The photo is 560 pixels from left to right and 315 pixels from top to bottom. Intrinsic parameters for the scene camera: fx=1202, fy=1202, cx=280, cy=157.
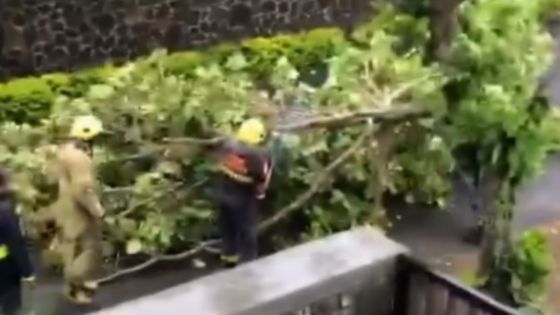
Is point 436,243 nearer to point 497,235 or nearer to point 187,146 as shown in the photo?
point 497,235

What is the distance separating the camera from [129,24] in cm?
1393

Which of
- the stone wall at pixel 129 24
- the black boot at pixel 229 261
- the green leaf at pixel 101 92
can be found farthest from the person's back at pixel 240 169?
the stone wall at pixel 129 24

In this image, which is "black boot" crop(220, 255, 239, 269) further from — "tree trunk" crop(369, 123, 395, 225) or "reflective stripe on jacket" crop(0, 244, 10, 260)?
"reflective stripe on jacket" crop(0, 244, 10, 260)

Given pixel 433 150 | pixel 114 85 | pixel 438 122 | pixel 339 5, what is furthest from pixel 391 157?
pixel 339 5

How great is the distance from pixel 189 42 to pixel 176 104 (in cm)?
491

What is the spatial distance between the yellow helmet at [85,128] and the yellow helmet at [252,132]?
1.04 m

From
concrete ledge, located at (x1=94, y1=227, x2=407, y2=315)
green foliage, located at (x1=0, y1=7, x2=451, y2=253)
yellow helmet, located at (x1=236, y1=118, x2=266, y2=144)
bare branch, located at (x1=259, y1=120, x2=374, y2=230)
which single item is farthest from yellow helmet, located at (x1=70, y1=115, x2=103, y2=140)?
concrete ledge, located at (x1=94, y1=227, x2=407, y2=315)

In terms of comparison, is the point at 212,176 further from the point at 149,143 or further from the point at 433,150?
the point at 433,150

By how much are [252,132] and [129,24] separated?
557 cm

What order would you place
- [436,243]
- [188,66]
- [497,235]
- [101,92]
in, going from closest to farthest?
1. [497,235]
2. [101,92]
3. [436,243]
4. [188,66]

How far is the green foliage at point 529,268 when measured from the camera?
8.74 m

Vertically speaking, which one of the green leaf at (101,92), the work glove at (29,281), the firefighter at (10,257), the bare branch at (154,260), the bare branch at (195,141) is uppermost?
the green leaf at (101,92)

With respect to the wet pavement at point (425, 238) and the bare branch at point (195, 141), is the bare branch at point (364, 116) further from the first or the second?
the wet pavement at point (425, 238)

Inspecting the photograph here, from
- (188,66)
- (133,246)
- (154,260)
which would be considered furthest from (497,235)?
(188,66)
